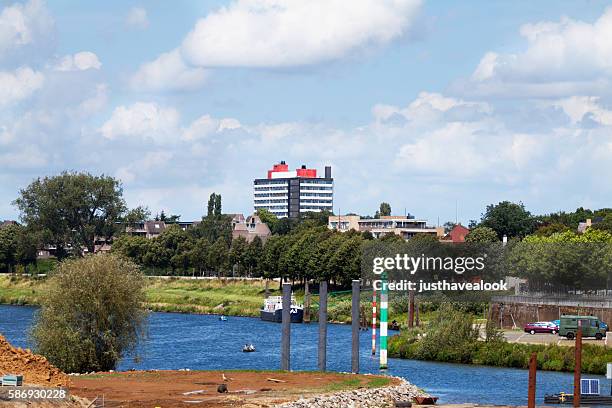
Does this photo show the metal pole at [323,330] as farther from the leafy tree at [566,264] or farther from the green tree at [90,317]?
the leafy tree at [566,264]

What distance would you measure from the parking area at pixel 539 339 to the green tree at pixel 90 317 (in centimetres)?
3491

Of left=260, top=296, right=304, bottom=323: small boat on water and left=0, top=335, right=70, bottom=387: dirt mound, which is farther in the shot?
left=260, top=296, right=304, bottom=323: small boat on water

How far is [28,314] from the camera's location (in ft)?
506

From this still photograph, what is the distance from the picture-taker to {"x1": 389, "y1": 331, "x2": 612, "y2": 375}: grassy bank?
85.4 meters

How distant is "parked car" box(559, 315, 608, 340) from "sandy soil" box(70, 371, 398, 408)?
42564mm

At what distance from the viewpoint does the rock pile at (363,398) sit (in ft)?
163

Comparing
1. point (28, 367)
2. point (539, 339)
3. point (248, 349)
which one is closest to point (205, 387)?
point (28, 367)

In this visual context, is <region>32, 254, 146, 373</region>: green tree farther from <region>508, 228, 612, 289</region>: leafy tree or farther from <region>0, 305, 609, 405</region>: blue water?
<region>508, 228, 612, 289</region>: leafy tree

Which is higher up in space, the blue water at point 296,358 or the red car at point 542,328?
the red car at point 542,328

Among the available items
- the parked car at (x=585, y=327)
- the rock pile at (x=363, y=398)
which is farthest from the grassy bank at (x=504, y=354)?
the rock pile at (x=363, y=398)

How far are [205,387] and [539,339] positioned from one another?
164 ft

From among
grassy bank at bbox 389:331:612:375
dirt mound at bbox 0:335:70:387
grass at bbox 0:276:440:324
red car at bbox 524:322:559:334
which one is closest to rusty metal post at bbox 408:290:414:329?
red car at bbox 524:322:559:334

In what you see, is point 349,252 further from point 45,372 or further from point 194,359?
point 45,372

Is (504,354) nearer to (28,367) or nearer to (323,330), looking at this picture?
(323,330)
